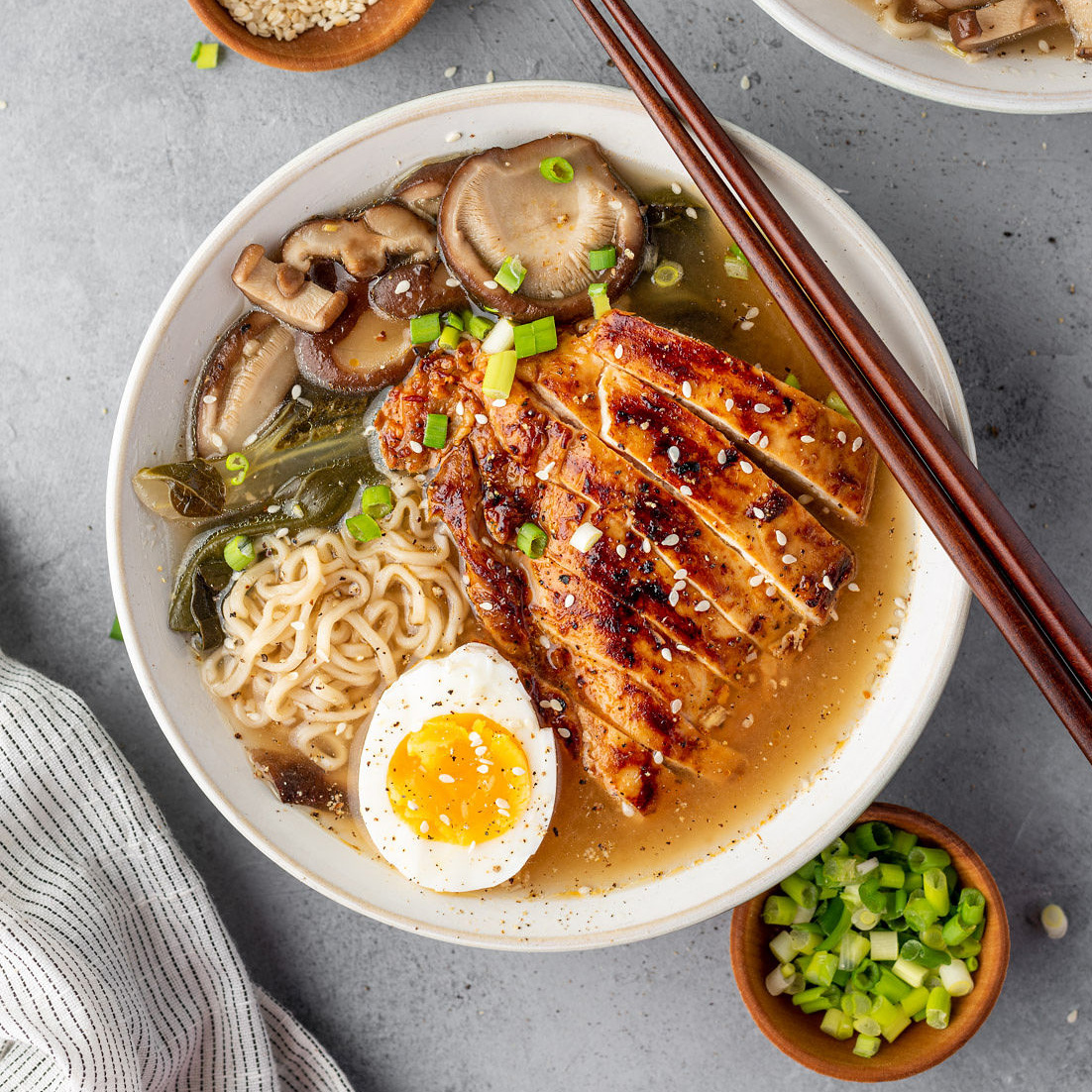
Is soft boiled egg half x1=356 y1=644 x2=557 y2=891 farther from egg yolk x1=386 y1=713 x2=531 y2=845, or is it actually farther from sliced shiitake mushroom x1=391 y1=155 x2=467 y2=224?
sliced shiitake mushroom x1=391 y1=155 x2=467 y2=224

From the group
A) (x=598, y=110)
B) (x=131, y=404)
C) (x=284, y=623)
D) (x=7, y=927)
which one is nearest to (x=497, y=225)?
(x=598, y=110)

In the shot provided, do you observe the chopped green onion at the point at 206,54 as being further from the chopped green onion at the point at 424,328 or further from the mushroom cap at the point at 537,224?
the chopped green onion at the point at 424,328

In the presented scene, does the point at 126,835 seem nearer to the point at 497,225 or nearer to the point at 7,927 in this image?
the point at 7,927

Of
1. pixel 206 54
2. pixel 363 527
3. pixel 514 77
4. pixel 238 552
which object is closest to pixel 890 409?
pixel 363 527

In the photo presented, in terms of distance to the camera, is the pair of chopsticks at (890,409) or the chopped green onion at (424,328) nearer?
the pair of chopsticks at (890,409)

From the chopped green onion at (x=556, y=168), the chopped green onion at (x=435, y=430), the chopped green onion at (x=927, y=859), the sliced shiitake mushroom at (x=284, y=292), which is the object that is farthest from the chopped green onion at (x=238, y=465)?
the chopped green onion at (x=927, y=859)

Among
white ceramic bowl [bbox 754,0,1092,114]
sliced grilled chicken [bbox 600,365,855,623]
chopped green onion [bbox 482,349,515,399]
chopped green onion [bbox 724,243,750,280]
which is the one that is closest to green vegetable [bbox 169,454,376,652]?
chopped green onion [bbox 482,349,515,399]
